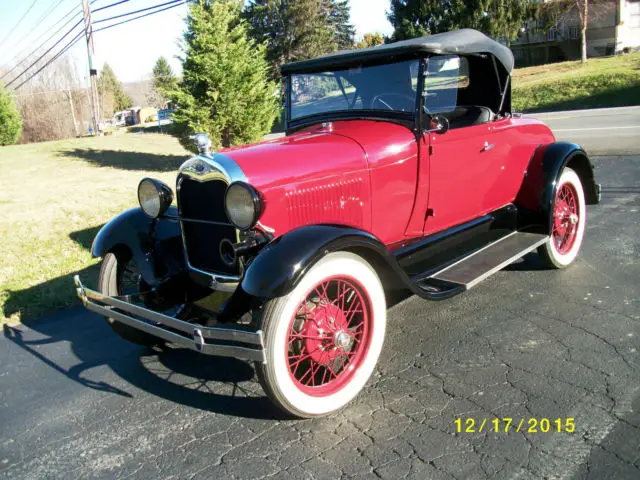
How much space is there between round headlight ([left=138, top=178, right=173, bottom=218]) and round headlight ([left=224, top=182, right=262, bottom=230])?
836 mm

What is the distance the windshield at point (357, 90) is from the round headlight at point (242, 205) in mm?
1437

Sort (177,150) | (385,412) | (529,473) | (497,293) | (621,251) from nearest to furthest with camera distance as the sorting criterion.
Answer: (529,473) → (385,412) → (497,293) → (621,251) → (177,150)

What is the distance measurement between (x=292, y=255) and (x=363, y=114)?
5.42 feet

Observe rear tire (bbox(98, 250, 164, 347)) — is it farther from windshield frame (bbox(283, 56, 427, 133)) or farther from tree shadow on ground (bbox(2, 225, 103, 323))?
windshield frame (bbox(283, 56, 427, 133))

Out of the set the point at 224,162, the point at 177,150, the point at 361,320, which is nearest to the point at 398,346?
the point at 361,320

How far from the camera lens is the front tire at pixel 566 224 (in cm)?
448

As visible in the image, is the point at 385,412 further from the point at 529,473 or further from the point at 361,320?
the point at 529,473

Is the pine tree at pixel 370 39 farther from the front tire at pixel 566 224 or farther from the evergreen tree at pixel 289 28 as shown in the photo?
the front tire at pixel 566 224

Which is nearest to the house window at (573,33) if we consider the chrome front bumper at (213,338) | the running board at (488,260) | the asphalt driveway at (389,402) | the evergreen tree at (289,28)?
the evergreen tree at (289,28)

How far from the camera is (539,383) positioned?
9.34 ft

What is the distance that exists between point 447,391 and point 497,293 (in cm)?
158

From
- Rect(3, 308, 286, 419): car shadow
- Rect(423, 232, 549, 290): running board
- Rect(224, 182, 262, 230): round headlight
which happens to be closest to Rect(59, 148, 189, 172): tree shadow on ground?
Rect(3, 308, 286, 419): car shadow

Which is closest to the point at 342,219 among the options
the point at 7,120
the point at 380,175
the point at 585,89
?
the point at 380,175

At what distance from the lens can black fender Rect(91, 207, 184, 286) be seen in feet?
11.3
